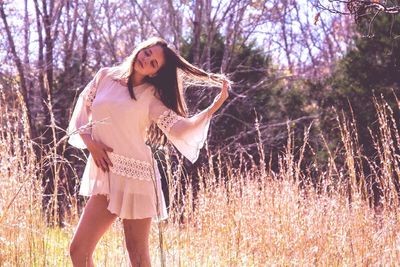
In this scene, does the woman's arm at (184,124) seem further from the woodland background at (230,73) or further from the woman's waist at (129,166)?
the woodland background at (230,73)

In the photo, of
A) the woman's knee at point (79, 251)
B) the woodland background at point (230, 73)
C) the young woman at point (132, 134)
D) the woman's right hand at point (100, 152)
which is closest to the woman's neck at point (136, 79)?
the young woman at point (132, 134)

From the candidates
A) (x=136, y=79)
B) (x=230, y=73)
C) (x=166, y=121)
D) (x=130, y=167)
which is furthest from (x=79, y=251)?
(x=230, y=73)

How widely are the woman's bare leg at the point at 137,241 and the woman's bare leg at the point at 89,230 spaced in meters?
0.10

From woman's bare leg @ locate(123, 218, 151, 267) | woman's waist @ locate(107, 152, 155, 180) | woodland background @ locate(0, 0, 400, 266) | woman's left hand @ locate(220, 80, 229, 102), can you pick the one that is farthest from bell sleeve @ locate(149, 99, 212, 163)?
woodland background @ locate(0, 0, 400, 266)

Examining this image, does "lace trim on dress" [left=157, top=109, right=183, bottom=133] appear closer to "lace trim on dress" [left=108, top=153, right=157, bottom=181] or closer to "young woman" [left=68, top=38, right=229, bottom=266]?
"young woman" [left=68, top=38, right=229, bottom=266]

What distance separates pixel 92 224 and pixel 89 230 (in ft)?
0.10

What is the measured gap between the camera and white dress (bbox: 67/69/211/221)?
2.82 meters

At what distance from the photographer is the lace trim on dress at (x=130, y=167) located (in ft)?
9.38

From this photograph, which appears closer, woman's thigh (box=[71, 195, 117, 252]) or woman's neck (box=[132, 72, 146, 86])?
woman's thigh (box=[71, 195, 117, 252])

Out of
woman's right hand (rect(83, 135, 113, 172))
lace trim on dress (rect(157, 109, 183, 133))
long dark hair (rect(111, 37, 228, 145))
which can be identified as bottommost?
woman's right hand (rect(83, 135, 113, 172))

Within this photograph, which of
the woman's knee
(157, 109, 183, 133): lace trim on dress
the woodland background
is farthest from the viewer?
the woodland background

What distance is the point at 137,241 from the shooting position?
9.29 ft

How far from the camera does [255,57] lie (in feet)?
33.5

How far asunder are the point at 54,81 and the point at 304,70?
5273mm
